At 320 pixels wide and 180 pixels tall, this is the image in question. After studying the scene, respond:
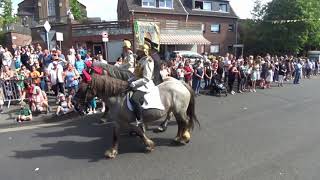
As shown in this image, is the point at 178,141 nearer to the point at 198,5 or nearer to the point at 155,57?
the point at 155,57

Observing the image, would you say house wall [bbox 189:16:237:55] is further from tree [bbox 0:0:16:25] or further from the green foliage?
tree [bbox 0:0:16:25]

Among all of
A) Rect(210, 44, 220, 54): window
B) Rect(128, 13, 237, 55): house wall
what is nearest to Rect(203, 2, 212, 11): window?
Rect(128, 13, 237, 55): house wall

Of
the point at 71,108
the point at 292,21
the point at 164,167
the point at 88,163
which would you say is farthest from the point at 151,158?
the point at 292,21

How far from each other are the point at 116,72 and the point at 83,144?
207 centimetres

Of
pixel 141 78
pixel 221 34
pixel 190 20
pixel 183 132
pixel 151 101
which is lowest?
pixel 183 132

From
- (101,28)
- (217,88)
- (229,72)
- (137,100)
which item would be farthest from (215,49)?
(137,100)

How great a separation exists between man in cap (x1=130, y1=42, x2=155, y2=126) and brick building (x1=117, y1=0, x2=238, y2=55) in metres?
28.2

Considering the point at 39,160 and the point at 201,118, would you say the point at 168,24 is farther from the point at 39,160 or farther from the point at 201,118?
Answer: the point at 39,160

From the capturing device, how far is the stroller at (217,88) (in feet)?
53.7

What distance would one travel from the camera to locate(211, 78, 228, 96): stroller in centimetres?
1638

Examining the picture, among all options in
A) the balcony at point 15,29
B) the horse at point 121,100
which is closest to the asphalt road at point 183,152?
the horse at point 121,100

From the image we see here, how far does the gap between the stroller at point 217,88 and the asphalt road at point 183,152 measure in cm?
515

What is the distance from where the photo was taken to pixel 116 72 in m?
7.37

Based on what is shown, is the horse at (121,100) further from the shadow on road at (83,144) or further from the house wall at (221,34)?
the house wall at (221,34)
